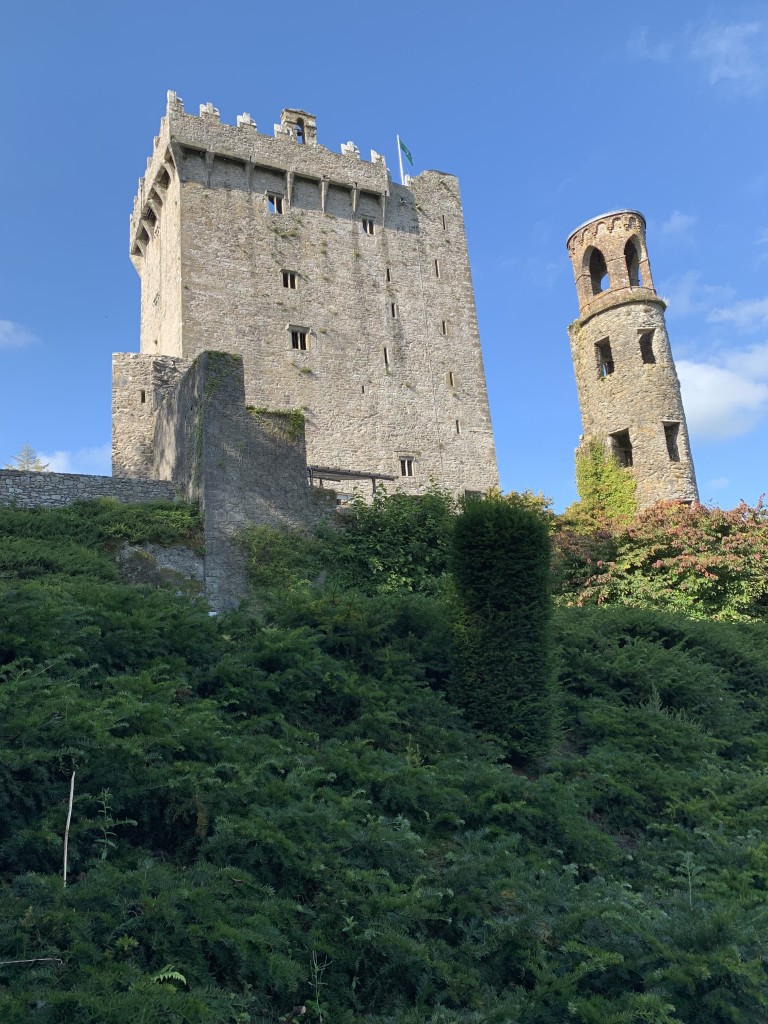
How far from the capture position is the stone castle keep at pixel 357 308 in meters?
29.8

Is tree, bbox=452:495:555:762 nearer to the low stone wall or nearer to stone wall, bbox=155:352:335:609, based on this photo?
stone wall, bbox=155:352:335:609

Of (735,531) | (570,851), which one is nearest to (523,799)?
(570,851)

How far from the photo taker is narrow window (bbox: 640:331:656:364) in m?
31.6

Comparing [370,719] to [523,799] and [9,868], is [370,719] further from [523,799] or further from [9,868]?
[9,868]

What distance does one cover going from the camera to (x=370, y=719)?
998cm

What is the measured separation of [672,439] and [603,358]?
4448 mm

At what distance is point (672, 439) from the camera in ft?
98.9

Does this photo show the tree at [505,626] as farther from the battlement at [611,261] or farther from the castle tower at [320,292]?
the battlement at [611,261]

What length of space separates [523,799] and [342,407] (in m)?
22.9

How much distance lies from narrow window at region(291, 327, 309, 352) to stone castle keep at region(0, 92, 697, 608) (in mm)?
40

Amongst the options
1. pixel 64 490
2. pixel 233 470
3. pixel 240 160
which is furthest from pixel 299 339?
pixel 64 490

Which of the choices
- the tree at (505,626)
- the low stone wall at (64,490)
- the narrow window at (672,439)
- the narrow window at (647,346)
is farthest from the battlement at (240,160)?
the tree at (505,626)

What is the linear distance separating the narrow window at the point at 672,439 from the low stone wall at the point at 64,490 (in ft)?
58.2

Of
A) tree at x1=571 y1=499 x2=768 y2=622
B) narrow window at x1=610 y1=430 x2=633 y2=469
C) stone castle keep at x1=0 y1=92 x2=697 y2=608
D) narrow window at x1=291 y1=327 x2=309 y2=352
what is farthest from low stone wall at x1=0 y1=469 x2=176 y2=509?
Answer: narrow window at x1=610 y1=430 x2=633 y2=469
